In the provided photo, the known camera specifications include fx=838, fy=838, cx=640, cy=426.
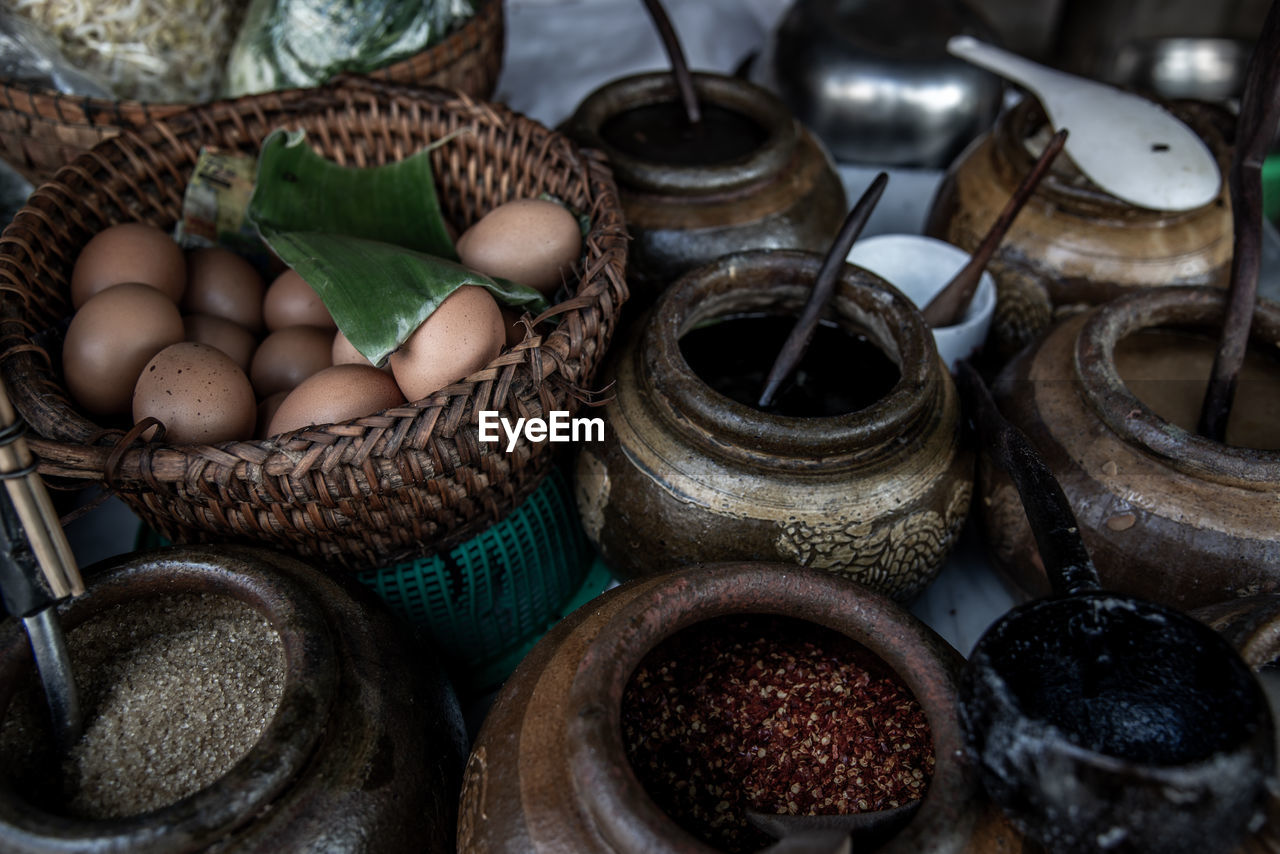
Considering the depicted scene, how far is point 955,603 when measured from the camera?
1.57 m

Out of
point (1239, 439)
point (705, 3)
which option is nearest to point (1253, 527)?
point (1239, 439)

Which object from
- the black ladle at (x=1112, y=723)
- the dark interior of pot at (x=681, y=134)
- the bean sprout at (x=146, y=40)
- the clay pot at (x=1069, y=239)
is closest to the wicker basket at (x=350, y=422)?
the dark interior of pot at (x=681, y=134)

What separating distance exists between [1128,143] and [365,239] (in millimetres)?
1440

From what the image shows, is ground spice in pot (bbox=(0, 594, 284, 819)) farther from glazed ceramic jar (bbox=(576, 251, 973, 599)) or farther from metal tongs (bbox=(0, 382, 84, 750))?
glazed ceramic jar (bbox=(576, 251, 973, 599))

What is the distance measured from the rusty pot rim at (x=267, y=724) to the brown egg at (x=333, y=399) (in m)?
0.21

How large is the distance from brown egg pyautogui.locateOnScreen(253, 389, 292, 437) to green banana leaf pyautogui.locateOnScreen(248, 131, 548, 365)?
0.19m

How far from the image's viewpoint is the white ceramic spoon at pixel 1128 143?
1.54 metres

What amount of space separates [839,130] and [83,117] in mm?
1837

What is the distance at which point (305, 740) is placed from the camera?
834 millimetres

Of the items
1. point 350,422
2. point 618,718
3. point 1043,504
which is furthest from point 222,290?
point 1043,504

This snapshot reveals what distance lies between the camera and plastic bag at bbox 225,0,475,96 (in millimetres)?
1948

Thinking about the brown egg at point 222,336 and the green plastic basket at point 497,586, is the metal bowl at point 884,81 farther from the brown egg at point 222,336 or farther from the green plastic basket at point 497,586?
the brown egg at point 222,336

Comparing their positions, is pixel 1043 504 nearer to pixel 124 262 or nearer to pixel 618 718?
pixel 618 718

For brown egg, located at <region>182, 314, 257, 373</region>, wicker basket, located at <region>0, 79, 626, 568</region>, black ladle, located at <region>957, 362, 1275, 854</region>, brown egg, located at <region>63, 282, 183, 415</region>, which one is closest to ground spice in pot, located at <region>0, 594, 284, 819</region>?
wicker basket, located at <region>0, 79, 626, 568</region>
